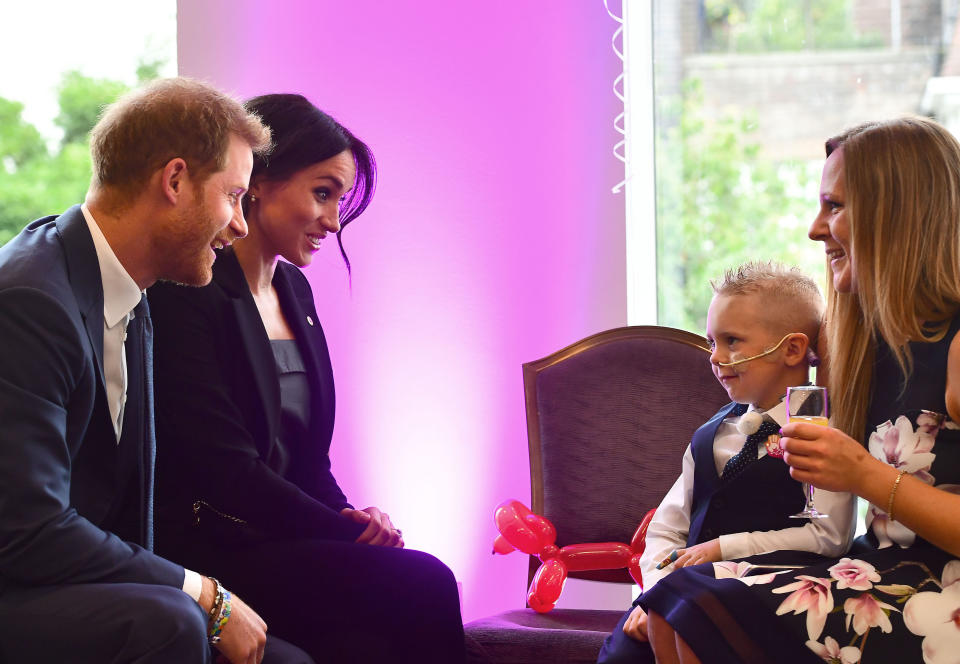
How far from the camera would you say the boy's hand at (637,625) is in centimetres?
172

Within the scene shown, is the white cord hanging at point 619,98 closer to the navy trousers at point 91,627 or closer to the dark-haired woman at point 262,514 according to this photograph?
the dark-haired woman at point 262,514

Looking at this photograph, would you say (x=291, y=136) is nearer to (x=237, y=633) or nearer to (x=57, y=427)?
(x=57, y=427)

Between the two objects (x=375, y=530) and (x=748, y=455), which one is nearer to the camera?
(x=748, y=455)

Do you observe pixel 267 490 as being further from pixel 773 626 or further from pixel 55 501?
pixel 773 626

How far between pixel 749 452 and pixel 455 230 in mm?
1446

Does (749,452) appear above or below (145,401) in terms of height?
below

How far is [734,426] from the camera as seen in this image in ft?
6.64

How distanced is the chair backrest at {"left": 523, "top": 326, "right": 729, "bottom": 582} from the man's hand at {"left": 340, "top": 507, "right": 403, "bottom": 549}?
540 millimetres

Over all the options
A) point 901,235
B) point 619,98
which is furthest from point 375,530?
point 619,98

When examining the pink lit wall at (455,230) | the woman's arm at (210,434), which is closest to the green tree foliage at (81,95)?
the pink lit wall at (455,230)

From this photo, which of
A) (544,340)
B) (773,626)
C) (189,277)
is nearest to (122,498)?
(189,277)

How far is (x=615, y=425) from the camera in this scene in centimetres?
254

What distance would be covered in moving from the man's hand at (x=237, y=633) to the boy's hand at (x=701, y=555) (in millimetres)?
785

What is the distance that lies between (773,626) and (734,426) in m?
0.60
